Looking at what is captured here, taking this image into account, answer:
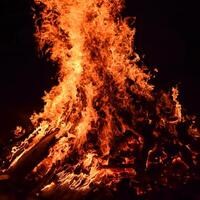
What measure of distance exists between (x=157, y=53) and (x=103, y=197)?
23.8 feet

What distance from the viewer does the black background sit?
466 inches

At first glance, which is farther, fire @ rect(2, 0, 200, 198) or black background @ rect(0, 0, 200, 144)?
black background @ rect(0, 0, 200, 144)

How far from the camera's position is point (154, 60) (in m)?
12.5

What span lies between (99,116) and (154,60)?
550 centimetres

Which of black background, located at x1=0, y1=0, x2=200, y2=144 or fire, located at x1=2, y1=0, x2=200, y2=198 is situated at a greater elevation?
black background, located at x1=0, y1=0, x2=200, y2=144

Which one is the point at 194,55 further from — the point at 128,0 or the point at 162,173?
the point at 162,173

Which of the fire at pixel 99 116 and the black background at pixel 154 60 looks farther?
the black background at pixel 154 60

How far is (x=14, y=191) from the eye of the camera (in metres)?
7.09

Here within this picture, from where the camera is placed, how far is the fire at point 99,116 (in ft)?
22.8

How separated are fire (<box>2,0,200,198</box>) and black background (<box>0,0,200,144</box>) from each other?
337 cm

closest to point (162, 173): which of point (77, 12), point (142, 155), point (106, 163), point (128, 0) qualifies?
point (142, 155)

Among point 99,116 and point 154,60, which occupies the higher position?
point 154,60

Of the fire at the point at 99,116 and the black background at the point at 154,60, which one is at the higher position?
the black background at the point at 154,60

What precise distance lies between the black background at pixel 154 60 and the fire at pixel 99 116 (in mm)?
3371
